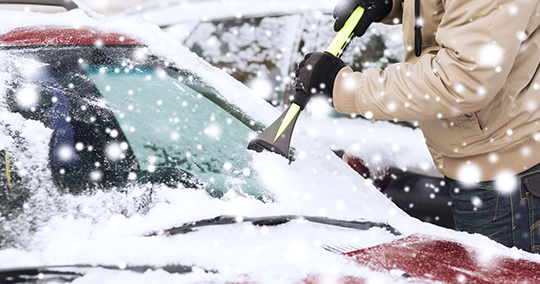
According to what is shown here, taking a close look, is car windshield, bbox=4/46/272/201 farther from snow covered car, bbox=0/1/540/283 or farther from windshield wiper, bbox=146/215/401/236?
windshield wiper, bbox=146/215/401/236

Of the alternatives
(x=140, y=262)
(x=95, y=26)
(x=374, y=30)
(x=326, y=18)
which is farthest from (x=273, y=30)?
(x=140, y=262)

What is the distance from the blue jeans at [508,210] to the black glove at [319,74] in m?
0.63

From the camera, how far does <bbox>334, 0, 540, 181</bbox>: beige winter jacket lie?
116 centimetres

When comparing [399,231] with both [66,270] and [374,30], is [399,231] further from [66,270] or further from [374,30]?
[374,30]

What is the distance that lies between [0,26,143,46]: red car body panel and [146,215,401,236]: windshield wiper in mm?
779

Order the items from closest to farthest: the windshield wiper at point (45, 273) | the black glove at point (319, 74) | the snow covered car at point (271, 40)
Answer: the windshield wiper at point (45, 273) < the black glove at point (319, 74) < the snow covered car at point (271, 40)

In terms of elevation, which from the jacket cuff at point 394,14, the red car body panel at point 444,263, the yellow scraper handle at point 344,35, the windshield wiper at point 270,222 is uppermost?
the jacket cuff at point 394,14

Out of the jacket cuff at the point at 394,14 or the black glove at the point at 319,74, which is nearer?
the black glove at the point at 319,74

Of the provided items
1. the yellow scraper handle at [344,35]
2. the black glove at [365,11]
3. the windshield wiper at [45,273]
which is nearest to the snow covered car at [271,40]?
the black glove at [365,11]

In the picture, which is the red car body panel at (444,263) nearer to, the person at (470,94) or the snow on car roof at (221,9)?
the person at (470,94)

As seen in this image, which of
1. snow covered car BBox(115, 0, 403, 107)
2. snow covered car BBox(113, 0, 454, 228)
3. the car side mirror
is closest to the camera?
the car side mirror

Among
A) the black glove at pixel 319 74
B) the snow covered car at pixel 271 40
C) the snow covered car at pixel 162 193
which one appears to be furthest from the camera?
the snow covered car at pixel 271 40

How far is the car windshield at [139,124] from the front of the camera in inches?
45.9

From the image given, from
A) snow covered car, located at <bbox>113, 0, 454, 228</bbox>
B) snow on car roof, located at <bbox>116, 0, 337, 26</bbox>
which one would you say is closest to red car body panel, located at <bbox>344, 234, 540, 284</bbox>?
snow covered car, located at <bbox>113, 0, 454, 228</bbox>
